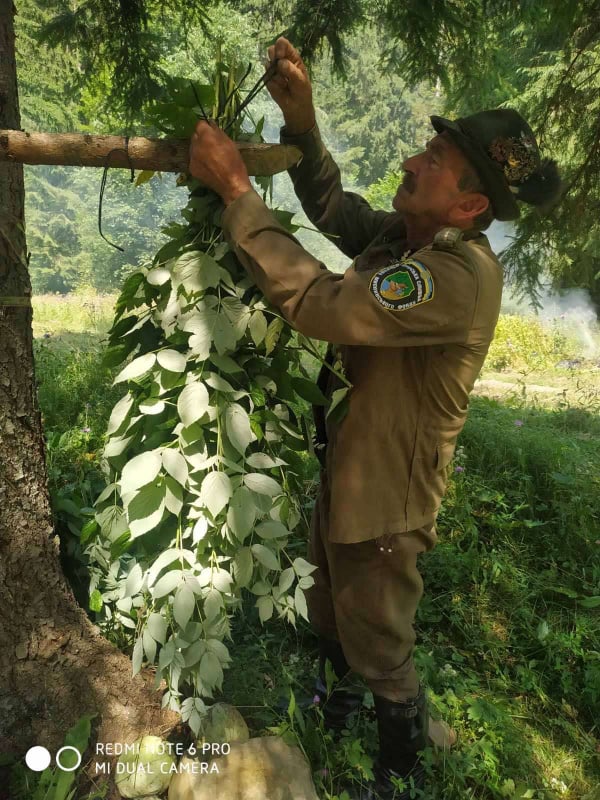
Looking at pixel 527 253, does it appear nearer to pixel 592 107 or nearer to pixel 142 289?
pixel 592 107

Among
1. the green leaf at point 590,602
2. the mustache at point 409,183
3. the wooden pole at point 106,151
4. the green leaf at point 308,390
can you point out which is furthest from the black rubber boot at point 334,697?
the wooden pole at point 106,151

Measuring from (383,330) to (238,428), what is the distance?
0.43 metres

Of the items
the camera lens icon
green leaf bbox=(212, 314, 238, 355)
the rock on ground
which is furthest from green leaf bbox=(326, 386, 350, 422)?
the camera lens icon

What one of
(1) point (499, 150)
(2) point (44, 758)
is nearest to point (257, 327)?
(1) point (499, 150)

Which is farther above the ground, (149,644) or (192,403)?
(192,403)

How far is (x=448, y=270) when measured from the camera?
150 centimetres

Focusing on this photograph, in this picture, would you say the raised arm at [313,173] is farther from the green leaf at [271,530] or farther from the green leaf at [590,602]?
the green leaf at [590,602]

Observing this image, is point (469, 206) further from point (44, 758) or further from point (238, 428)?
point (44, 758)

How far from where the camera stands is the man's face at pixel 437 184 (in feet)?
5.49

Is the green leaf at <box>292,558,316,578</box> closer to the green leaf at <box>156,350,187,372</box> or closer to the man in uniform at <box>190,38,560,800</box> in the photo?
the man in uniform at <box>190,38,560,800</box>

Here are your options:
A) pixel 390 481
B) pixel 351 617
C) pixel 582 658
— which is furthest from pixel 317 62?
pixel 582 658

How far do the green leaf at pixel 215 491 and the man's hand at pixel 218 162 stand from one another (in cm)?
67

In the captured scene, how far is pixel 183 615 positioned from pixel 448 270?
1.07m

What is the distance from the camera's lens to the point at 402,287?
1444 mm
